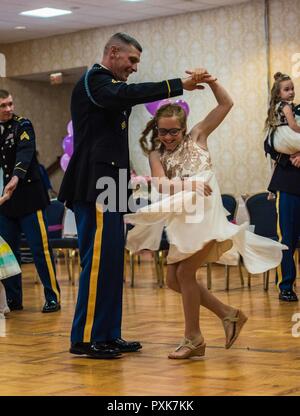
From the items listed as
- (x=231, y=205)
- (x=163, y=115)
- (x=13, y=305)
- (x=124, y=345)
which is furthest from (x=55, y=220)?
(x=163, y=115)

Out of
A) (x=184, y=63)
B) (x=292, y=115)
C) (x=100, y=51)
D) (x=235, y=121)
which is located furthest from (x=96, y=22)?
(x=292, y=115)

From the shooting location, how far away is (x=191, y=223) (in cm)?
441

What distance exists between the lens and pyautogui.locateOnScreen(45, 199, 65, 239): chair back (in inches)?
364

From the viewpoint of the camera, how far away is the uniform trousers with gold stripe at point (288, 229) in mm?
6871

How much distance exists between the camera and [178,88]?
4336 millimetres

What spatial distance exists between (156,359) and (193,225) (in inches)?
27.2

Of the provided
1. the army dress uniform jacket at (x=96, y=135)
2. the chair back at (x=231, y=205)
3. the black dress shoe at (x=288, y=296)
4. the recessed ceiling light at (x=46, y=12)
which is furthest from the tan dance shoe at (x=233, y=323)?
the recessed ceiling light at (x=46, y=12)

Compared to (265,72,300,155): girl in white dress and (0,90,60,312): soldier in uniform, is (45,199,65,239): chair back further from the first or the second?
(265,72,300,155): girl in white dress

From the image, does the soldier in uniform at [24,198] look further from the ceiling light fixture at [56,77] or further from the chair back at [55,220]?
the ceiling light fixture at [56,77]

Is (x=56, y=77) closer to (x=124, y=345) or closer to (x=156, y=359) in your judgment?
(x=124, y=345)

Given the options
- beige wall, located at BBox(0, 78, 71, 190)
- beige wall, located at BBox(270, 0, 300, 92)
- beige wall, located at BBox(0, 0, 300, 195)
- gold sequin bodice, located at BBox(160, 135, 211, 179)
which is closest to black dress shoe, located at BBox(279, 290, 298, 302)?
gold sequin bodice, located at BBox(160, 135, 211, 179)

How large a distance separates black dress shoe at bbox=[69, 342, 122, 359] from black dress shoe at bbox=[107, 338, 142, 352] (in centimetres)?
7

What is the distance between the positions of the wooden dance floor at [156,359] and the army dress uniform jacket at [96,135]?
2.81ft
